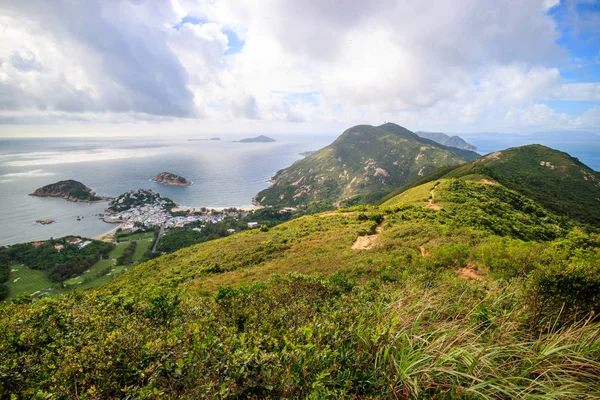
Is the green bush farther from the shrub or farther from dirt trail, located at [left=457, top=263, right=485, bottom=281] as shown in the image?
the shrub

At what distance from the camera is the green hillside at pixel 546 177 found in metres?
53.3

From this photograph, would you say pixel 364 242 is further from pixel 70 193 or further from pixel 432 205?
pixel 70 193

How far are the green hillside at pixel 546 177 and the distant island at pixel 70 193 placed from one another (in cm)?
16496

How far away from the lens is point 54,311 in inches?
242

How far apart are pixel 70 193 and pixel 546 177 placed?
22533 cm

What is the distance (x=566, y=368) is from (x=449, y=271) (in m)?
10.2

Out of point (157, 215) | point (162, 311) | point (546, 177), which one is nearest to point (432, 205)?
point (162, 311)

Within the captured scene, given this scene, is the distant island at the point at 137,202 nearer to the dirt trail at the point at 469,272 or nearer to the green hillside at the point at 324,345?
the dirt trail at the point at 469,272

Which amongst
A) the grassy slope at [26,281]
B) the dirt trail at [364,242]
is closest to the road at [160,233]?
the grassy slope at [26,281]

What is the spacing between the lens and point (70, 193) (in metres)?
151

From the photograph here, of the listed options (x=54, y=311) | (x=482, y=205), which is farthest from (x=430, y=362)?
(x=482, y=205)

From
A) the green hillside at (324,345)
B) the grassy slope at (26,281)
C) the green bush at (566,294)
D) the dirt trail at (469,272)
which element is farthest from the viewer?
the grassy slope at (26,281)

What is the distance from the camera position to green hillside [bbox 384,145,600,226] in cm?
5331

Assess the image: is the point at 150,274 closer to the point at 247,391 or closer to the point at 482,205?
the point at 247,391
